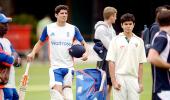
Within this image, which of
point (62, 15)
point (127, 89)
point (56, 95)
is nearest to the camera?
point (127, 89)

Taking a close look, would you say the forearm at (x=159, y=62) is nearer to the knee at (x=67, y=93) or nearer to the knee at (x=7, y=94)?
the knee at (x=7, y=94)

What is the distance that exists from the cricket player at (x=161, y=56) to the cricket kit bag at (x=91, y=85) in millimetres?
3330

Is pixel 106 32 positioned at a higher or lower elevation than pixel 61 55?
Answer: higher

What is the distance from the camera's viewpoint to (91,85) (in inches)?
526

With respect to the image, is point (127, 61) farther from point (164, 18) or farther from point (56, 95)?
point (164, 18)

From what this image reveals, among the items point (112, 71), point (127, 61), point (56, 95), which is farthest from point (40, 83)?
point (112, 71)

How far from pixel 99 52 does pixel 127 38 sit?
152 cm

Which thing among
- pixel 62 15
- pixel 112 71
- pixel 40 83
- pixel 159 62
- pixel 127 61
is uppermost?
pixel 62 15

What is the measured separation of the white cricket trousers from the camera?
41.8 feet

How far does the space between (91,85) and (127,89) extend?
0.83 m

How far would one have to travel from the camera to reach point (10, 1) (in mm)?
40625

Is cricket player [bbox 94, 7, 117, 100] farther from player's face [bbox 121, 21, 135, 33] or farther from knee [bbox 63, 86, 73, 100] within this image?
player's face [bbox 121, 21, 135, 33]

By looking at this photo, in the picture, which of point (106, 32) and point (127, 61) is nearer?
point (127, 61)

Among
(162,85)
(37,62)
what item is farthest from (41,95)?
(37,62)
